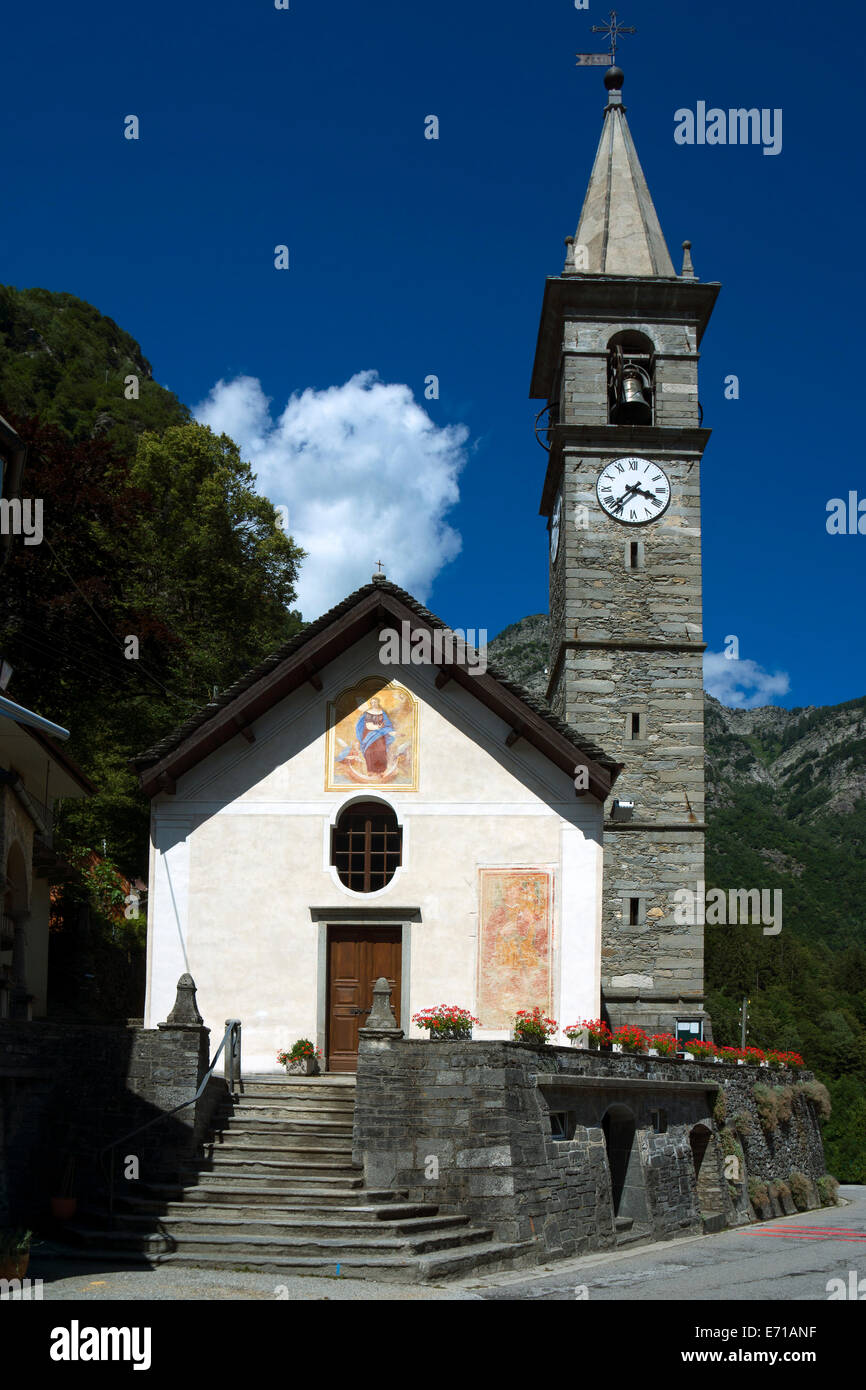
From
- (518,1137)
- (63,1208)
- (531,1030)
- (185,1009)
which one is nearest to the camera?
(63,1208)

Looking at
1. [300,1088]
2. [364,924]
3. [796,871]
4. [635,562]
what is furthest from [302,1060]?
[796,871]

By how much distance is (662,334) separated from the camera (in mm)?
35062

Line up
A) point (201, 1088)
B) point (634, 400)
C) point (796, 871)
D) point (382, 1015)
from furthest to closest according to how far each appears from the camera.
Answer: point (796, 871) → point (634, 400) → point (382, 1015) → point (201, 1088)

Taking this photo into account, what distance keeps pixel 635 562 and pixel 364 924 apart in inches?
585

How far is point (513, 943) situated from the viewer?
21.1m

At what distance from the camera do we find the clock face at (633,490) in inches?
1329

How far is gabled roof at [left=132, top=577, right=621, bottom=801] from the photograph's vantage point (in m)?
21.2

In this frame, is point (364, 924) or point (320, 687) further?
point (320, 687)

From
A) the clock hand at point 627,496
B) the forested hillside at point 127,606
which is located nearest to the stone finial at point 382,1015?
the forested hillside at point 127,606

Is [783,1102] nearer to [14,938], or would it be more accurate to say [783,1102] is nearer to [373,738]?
[373,738]

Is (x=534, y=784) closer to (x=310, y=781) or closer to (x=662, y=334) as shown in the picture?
(x=310, y=781)

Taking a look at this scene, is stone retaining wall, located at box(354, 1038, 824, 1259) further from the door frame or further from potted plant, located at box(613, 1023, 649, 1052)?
the door frame
